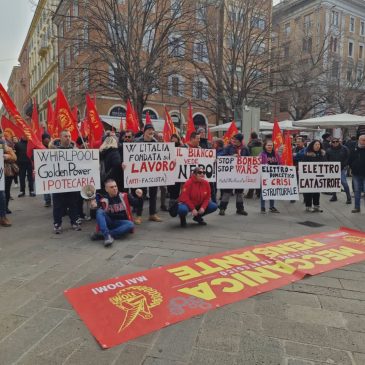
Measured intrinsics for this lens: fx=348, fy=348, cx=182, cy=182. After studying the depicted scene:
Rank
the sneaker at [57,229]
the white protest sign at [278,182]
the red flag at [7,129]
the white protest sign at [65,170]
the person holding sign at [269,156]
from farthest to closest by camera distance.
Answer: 1. the red flag at [7,129]
2. the person holding sign at [269,156]
3. the white protest sign at [278,182]
4. the sneaker at [57,229]
5. the white protest sign at [65,170]

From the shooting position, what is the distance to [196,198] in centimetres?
646

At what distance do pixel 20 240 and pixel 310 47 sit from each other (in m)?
29.9

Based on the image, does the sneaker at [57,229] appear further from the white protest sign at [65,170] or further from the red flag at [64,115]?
the red flag at [64,115]

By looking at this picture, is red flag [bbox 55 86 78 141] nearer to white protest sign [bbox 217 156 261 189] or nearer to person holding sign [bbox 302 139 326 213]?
white protest sign [bbox 217 156 261 189]

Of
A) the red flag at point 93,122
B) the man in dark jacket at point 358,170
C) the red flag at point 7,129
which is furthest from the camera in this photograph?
the red flag at point 7,129

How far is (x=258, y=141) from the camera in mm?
10141

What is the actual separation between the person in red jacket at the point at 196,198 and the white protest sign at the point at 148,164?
0.60 metres

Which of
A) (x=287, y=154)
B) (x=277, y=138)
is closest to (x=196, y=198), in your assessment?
(x=287, y=154)

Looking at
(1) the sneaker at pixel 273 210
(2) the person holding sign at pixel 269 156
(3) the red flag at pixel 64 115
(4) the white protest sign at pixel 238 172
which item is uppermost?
(3) the red flag at pixel 64 115

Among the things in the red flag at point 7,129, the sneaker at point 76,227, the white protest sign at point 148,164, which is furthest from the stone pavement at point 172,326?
the red flag at point 7,129

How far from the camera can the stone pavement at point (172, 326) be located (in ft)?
8.26

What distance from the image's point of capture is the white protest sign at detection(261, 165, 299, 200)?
7.69m

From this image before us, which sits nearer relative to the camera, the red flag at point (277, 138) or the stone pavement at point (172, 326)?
the stone pavement at point (172, 326)

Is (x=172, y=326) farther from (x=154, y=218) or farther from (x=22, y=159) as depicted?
(x=22, y=159)
